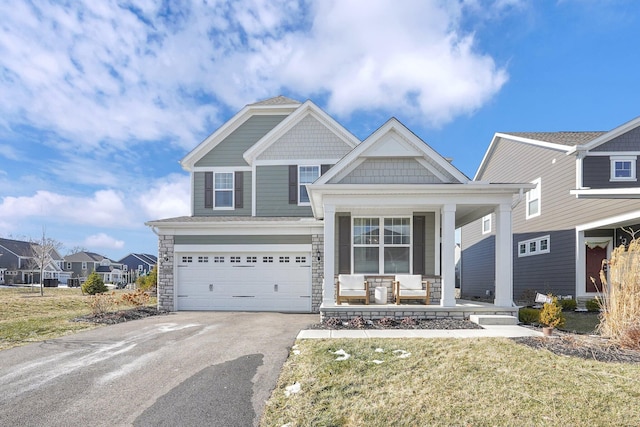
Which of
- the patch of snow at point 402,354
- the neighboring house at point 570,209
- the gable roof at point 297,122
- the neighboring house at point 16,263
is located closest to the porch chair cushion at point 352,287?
the patch of snow at point 402,354

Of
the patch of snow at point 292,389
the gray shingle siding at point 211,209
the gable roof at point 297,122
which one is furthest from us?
the gray shingle siding at point 211,209

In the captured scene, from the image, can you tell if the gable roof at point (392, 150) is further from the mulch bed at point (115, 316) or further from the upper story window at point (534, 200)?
the upper story window at point (534, 200)

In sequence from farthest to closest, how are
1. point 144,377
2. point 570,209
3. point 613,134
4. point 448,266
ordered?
1. point 570,209
2. point 613,134
3. point 448,266
4. point 144,377

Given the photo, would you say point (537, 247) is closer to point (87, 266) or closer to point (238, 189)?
point (238, 189)

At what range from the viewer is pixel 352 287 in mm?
10023

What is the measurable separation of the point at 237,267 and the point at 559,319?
9.16 meters

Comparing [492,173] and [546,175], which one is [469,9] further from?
[492,173]

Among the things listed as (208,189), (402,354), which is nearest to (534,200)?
(402,354)

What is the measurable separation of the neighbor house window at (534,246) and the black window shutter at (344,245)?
9072mm

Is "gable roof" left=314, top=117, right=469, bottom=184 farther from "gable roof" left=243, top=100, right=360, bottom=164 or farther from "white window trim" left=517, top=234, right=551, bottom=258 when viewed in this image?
"white window trim" left=517, top=234, right=551, bottom=258

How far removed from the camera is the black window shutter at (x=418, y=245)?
1098cm

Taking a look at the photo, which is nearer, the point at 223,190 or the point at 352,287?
the point at 352,287

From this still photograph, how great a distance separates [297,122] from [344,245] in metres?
5.44

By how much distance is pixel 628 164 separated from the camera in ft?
43.6
